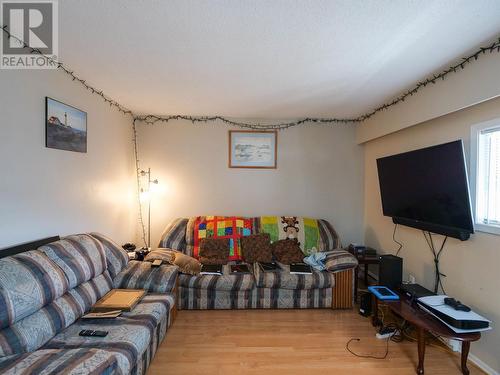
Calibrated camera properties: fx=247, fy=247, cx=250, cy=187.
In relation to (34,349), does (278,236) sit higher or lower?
higher

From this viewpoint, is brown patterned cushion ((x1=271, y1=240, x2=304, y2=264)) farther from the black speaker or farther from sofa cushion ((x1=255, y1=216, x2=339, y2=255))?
the black speaker

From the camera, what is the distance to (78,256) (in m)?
1.93

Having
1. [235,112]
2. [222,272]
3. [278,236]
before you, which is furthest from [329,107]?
[222,272]

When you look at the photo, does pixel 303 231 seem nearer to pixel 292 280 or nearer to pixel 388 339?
pixel 292 280

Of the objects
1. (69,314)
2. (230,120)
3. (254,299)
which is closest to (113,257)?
(69,314)

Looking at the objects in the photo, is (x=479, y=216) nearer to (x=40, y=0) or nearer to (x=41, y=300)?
(x=41, y=300)

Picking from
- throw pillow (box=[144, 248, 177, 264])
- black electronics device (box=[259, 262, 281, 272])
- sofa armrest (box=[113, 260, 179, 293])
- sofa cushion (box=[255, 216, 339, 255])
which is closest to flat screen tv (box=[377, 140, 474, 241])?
sofa cushion (box=[255, 216, 339, 255])

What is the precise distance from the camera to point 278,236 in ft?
11.1

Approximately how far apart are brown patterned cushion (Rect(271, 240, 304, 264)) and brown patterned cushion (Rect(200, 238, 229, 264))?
0.64 m

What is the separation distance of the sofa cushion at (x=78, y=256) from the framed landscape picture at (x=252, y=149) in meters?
2.10

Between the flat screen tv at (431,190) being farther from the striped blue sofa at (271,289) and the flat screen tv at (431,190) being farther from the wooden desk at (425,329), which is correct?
the striped blue sofa at (271,289)

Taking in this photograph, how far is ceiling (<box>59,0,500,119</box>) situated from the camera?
56.6 inches

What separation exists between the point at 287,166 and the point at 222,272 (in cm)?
183

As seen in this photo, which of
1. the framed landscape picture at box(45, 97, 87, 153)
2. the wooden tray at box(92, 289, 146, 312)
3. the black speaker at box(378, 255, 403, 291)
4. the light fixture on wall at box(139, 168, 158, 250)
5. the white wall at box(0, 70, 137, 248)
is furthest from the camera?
the light fixture on wall at box(139, 168, 158, 250)
